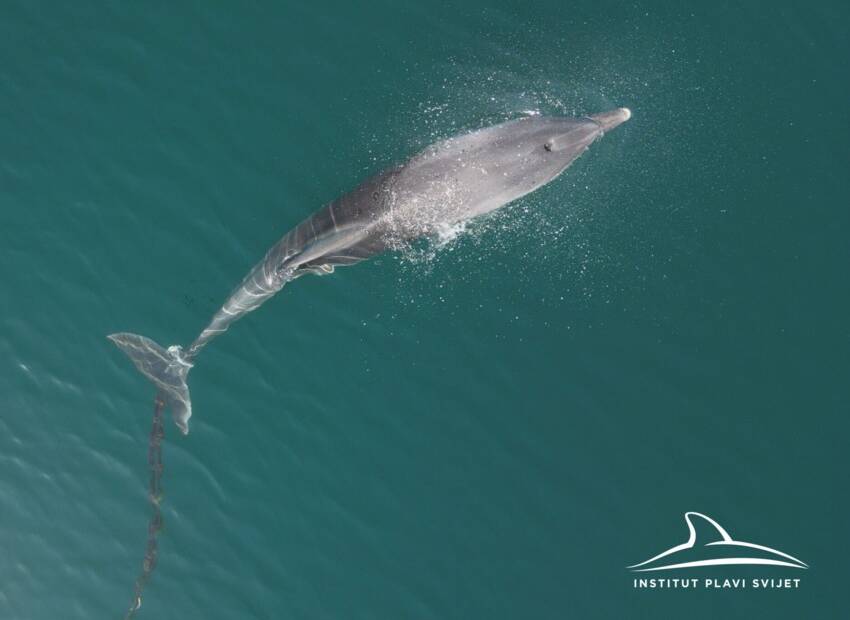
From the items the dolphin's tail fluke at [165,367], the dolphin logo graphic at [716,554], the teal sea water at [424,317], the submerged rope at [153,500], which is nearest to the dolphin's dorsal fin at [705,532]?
the dolphin logo graphic at [716,554]

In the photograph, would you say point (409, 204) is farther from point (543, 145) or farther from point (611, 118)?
point (611, 118)

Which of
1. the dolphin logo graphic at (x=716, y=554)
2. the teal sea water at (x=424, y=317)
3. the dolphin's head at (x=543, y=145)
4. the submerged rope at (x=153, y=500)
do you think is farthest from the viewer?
the submerged rope at (x=153, y=500)

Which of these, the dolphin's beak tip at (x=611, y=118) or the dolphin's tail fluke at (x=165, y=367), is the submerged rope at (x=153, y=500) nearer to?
the dolphin's tail fluke at (x=165, y=367)

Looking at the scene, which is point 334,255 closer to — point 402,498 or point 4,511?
point 402,498

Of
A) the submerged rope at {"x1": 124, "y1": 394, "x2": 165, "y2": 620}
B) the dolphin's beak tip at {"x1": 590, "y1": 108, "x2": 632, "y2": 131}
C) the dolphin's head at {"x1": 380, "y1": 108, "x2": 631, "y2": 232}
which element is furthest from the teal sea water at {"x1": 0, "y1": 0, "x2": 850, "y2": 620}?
the dolphin's head at {"x1": 380, "y1": 108, "x2": 631, "y2": 232}

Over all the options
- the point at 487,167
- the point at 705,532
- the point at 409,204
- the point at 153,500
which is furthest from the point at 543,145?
the point at 153,500

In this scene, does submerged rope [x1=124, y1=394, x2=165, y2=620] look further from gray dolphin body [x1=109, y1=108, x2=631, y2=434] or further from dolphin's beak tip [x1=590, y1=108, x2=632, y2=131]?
dolphin's beak tip [x1=590, y1=108, x2=632, y2=131]
